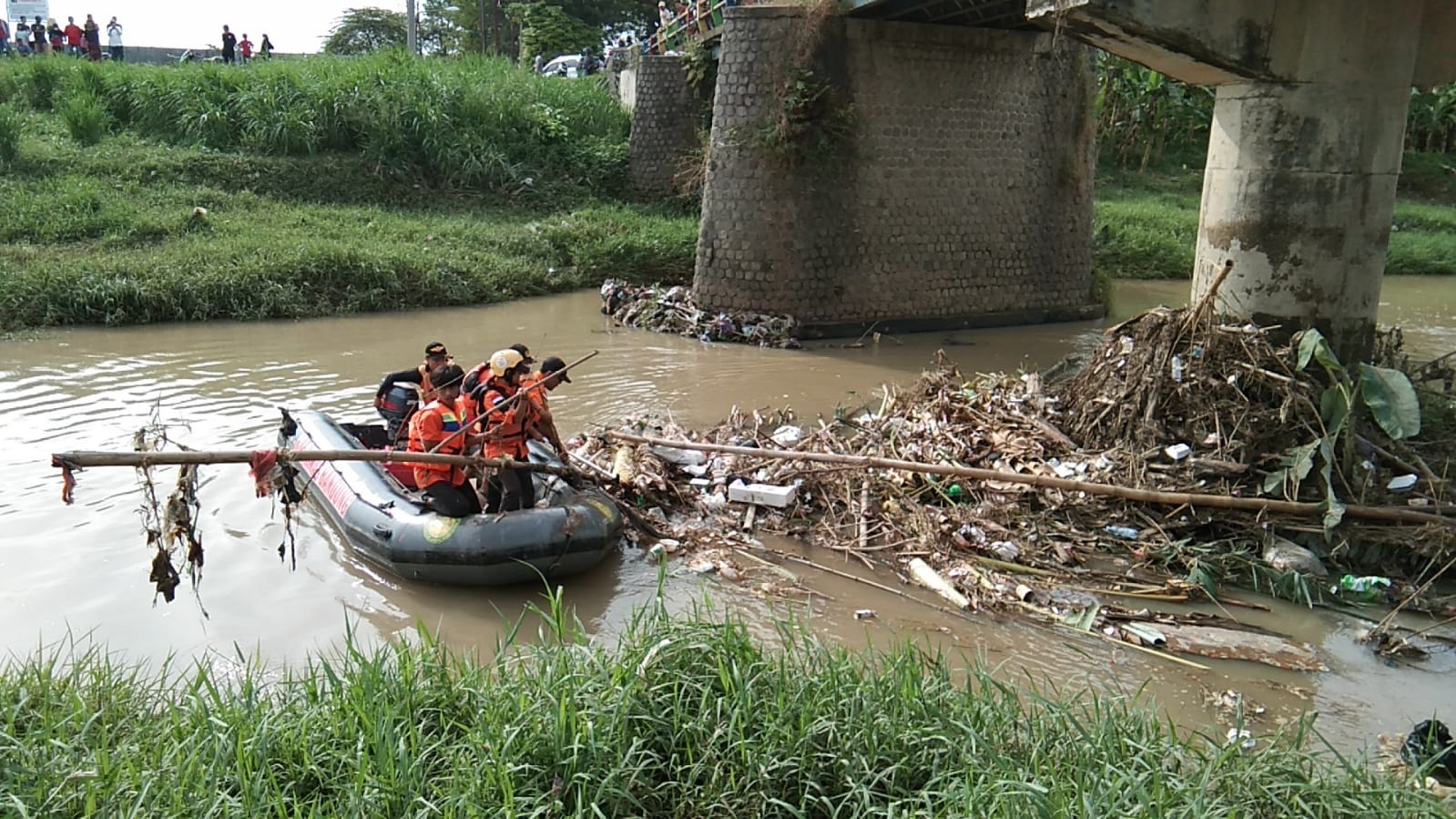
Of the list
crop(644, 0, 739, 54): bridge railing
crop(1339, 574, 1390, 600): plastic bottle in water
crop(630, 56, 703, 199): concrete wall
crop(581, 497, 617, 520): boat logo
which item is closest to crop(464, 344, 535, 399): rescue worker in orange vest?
crop(581, 497, 617, 520): boat logo

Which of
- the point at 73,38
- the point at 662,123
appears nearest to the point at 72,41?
the point at 73,38

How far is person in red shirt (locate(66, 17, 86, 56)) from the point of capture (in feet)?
86.4

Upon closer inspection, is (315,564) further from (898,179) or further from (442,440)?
(898,179)

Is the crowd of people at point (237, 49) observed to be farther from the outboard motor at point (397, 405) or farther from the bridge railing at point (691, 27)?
the outboard motor at point (397, 405)

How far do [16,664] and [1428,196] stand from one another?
3505 centimetres

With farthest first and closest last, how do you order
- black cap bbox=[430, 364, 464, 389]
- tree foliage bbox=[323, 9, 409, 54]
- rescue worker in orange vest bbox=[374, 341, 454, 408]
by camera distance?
tree foliage bbox=[323, 9, 409, 54], rescue worker in orange vest bbox=[374, 341, 454, 408], black cap bbox=[430, 364, 464, 389]

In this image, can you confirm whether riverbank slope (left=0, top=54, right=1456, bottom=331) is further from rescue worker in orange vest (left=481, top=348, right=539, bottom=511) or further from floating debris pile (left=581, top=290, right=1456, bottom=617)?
rescue worker in orange vest (left=481, top=348, right=539, bottom=511)

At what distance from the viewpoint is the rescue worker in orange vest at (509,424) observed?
238 inches

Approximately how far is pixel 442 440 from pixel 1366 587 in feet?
17.6

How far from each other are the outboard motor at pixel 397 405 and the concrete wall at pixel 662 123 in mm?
13480

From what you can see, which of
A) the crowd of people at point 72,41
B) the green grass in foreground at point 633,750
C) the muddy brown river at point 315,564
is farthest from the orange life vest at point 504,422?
the crowd of people at point 72,41

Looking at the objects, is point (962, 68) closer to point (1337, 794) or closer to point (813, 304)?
point (813, 304)

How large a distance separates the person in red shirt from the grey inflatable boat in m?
25.8

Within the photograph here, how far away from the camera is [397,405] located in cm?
737
